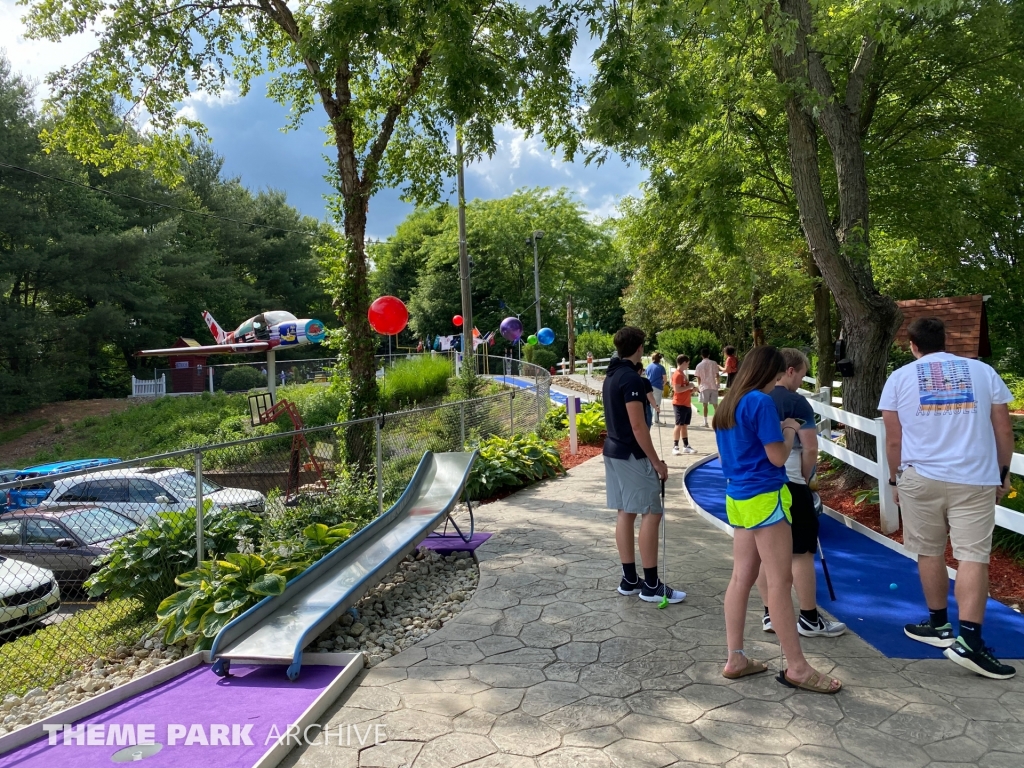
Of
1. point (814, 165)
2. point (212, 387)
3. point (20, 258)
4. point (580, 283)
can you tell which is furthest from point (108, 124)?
point (580, 283)

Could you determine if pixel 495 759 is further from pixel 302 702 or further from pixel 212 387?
pixel 212 387

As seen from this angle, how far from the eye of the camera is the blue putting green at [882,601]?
4.41 metres

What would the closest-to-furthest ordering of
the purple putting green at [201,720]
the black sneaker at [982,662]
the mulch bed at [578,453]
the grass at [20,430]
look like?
the purple putting green at [201,720], the black sneaker at [982,662], the mulch bed at [578,453], the grass at [20,430]

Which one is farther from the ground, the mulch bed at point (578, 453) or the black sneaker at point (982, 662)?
the black sneaker at point (982, 662)

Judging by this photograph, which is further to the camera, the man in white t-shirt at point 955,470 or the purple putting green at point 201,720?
the man in white t-shirt at point 955,470

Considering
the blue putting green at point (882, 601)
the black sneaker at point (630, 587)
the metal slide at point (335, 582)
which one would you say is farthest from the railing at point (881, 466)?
the metal slide at point (335, 582)

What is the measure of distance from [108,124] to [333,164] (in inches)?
174

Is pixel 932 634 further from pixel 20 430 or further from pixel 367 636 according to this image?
pixel 20 430

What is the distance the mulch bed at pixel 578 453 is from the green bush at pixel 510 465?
2.87ft

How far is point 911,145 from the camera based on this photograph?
12.7 metres

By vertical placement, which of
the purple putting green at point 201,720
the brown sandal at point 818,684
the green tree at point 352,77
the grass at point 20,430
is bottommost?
the grass at point 20,430

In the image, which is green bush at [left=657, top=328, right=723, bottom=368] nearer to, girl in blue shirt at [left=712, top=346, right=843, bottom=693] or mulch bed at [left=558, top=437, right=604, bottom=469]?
mulch bed at [left=558, top=437, right=604, bottom=469]

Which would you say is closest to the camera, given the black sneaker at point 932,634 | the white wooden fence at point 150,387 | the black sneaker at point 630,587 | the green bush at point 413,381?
the black sneaker at point 932,634

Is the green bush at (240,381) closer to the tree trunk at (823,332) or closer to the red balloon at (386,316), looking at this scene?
the red balloon at (386,316)
